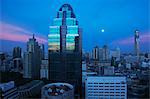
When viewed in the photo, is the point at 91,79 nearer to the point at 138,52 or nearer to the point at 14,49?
the point at 138,52

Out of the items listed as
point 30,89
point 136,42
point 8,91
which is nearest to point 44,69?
point 30,89

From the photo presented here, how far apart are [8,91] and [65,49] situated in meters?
0.92

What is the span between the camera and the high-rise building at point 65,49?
2.72 meters

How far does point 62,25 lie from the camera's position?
2826mm

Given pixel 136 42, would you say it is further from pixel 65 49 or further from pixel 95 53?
pixel 65 49

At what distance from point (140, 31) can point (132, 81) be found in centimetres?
60

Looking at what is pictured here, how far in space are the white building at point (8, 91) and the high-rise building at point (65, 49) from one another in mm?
466

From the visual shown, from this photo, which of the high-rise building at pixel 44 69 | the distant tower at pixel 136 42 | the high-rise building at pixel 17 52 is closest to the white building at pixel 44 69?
the high-rise building at pixel 44 69

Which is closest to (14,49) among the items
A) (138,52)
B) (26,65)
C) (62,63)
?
(26,65)

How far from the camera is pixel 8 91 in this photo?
2.30 metres

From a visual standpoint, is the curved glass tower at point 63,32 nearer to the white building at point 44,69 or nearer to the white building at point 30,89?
the white building at point 44,69

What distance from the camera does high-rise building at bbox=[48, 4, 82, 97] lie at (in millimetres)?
2717

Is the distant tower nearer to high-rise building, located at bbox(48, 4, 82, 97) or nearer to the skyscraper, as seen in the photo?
high-rise building, located at bbox(48, 4, 82, 97)

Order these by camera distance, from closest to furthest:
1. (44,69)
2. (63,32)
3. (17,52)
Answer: (17,52) → (44,69) → (63,32)
